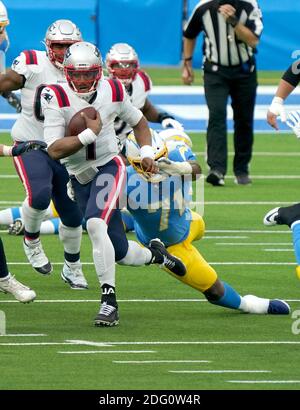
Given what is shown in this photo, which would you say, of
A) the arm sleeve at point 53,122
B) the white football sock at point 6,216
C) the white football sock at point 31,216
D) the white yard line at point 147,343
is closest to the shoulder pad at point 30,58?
the white football sock at point 31,216

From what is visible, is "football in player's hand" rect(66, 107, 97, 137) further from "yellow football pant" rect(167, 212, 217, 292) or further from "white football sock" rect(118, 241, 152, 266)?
"yellow football pant" rect(167, 212, 217, 292)

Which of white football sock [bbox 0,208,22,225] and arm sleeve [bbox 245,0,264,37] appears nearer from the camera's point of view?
white football sock [bbox 0,208,22,225]

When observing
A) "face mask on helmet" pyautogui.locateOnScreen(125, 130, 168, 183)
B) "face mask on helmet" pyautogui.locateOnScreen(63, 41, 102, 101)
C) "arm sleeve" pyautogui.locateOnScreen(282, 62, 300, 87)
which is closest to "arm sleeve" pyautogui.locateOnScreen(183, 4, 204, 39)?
"arm sleeve" pyautogui.locateOnScreen(282, 62, 300, 87)

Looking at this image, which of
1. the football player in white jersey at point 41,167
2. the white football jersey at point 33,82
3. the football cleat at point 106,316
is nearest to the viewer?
the football cleat at point 106,316

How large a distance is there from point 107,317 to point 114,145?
41.1 inches

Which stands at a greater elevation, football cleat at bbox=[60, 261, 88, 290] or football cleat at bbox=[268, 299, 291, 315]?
football cleat at bbox=[268, 299, 291, 315]

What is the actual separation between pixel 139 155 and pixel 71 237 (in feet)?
3.33

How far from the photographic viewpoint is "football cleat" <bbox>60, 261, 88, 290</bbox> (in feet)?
28.0

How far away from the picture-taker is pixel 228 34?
1285 centimetres

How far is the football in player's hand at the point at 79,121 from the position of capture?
24.8 ft

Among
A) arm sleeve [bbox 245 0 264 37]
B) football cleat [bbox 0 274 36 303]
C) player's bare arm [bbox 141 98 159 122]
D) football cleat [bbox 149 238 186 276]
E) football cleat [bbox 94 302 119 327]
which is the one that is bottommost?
arm sleeve [bbox 245 0 264 37]

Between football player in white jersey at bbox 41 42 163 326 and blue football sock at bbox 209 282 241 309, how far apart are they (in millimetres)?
573

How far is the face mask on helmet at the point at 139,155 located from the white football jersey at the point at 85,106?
0.30 ft

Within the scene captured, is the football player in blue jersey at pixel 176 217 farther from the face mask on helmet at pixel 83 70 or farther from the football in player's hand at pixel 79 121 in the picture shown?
the face mask on helmet at pixel 83 70
